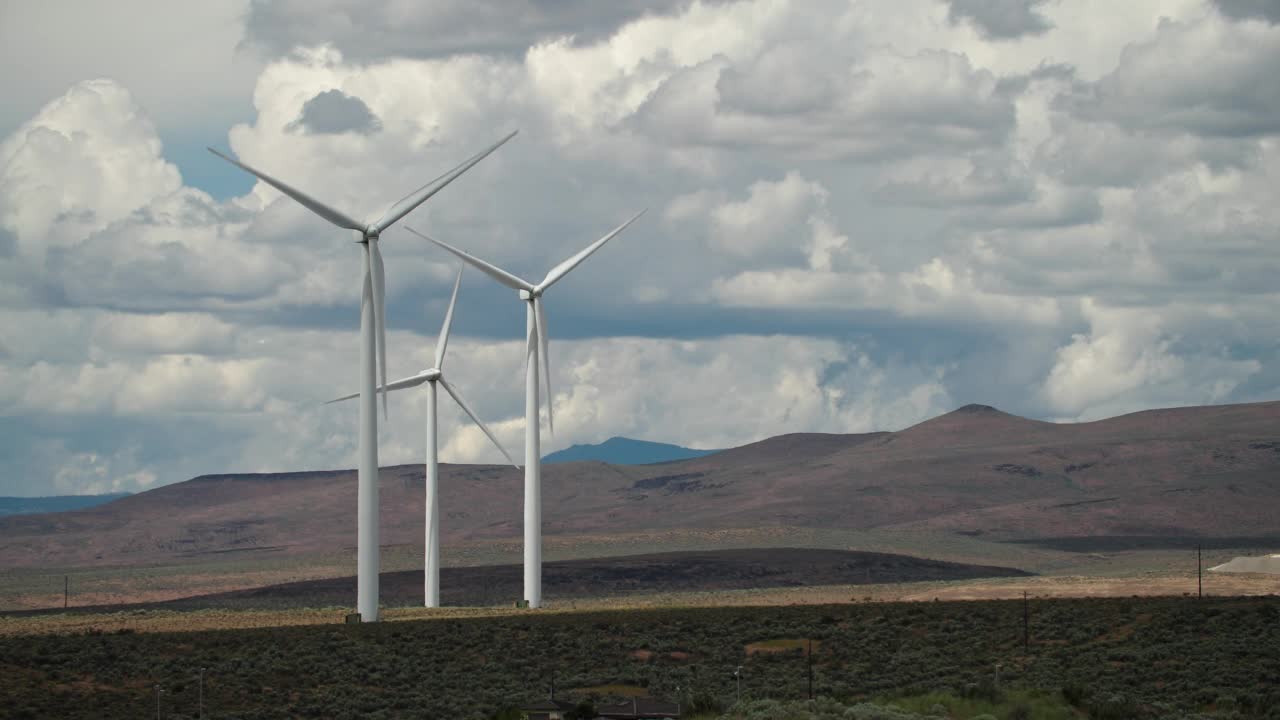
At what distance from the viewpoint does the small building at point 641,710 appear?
51656 mm

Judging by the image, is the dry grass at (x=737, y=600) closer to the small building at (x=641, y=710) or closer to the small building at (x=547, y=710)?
the small building at (x=641, y=710)

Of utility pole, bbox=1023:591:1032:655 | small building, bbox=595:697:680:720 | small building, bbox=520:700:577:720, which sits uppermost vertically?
utility pole, bbox=1023:591:1032:655

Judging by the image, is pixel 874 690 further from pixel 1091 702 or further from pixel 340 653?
pixel 340 653

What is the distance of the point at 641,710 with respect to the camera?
5556 centimetres

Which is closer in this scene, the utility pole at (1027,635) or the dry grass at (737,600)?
the utility pole at (1027,635)

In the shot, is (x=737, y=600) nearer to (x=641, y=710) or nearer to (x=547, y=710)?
(x=641, y=710)

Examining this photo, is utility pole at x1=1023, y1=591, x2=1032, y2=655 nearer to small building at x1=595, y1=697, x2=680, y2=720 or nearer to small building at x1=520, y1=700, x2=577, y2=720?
small building at x1=595, y1=697, x2=680, y2=720

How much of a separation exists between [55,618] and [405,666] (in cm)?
3562

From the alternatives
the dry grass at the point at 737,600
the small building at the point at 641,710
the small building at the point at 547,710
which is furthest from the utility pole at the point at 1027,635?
the small building at the point at 547,710

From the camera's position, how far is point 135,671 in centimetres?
6925

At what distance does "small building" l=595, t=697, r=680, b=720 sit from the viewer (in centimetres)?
→ 5166

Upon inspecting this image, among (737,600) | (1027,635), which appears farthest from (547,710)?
(737,600)

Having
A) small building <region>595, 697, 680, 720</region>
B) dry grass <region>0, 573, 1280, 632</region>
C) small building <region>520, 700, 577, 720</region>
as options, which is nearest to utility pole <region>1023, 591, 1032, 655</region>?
small building <region>595, 697, 680, 720</region>

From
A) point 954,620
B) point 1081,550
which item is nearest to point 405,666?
point 954,620
